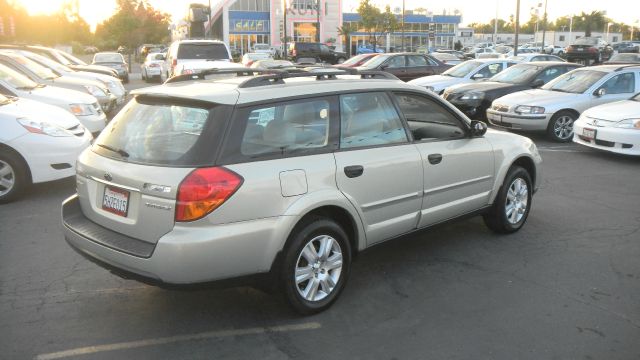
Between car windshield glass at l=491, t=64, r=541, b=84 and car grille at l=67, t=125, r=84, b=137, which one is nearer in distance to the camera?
car grille at l=67, t=125, r=84, b=137

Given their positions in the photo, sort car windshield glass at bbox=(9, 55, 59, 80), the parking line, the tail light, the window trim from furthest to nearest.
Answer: car windshield glass at bbox=(9, 55, 59, 80) → the window trim → the parking line → the tail light

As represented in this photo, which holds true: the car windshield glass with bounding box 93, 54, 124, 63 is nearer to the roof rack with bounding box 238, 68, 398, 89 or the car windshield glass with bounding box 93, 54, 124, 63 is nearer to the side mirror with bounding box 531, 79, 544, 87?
the side mirror with bounding box 531, 79, 544, 87

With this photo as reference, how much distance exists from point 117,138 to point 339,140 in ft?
5.11

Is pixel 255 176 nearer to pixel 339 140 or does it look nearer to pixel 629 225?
pixel 339 140

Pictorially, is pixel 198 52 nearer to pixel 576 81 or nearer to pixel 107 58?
pixel 576 81

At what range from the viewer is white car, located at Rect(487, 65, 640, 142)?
1132 cm

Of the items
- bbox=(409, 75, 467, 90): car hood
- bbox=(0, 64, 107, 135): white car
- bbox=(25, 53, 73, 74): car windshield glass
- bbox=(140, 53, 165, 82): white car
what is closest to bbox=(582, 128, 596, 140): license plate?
bbox=(409, 75, 467, 90): car hood

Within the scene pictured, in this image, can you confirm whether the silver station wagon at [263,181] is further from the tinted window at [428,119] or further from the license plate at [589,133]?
the license plate at [589,133]

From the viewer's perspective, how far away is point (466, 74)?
16375 millimetres

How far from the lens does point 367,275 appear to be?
4.71 meters

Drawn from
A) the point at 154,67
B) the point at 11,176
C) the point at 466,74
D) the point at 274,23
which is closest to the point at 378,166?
the point at 11,176

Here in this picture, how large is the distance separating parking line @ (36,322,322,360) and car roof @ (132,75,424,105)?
149 cm

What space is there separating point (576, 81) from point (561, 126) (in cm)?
130

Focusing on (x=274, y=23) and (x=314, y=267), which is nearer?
(x=314, y=267)
